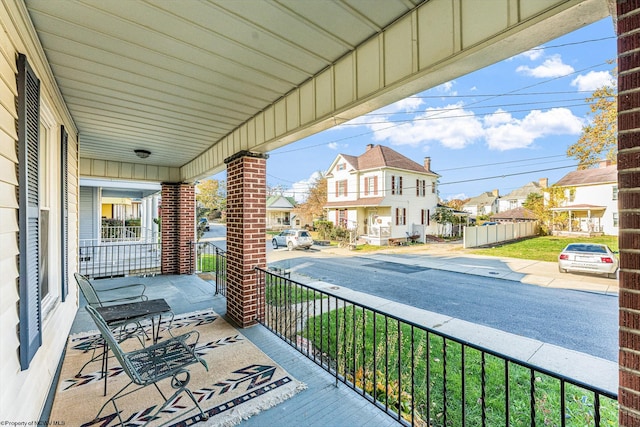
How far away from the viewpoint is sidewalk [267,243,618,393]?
3.44 meters

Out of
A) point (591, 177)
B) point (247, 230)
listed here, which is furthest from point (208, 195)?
point (591, 177)

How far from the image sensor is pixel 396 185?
60.9 ft

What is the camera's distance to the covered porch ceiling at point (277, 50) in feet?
4.95

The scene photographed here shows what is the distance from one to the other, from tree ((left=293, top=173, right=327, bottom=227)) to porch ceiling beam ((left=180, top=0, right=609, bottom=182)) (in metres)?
24.7

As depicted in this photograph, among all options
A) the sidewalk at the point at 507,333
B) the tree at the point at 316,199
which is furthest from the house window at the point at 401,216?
the tree at the point at 316,199

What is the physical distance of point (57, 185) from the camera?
3.28 m

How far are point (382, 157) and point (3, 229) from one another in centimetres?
1855

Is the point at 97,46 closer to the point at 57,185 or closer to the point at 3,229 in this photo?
the point at 3,229

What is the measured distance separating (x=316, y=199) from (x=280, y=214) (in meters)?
8.29

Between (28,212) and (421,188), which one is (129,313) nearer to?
(28,212)

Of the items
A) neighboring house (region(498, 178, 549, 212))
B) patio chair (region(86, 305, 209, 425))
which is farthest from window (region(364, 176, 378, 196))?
neighboring house (region(498, 178, 549, 212))

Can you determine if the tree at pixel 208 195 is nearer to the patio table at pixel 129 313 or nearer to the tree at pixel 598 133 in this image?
the patio table at pixel 129 313

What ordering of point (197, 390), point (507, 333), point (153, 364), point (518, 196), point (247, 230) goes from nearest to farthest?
point (153, 364) → point (197, 390) → point (247, 230) → point (507, 333) → point (518, 196)

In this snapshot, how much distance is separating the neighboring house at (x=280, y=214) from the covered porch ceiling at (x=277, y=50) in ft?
96.0
